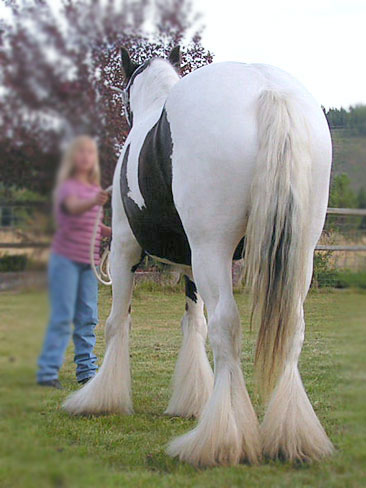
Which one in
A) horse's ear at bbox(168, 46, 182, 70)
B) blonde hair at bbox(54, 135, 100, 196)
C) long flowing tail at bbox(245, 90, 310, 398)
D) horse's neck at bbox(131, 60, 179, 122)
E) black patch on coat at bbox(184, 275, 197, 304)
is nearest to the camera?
blonde hair at bbox(54, 135, 100, 196)

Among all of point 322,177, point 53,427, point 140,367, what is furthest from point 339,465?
point 140,367

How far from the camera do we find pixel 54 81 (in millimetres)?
744

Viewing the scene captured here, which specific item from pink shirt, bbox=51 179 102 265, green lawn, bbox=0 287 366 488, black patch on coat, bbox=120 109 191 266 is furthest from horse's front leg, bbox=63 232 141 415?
pink shirt, bbox=51 179 102 265

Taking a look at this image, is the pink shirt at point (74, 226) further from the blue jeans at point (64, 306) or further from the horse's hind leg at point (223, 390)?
the horse's hind leg at point (223, 390)

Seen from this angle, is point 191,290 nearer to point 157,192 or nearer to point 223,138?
point 157,192

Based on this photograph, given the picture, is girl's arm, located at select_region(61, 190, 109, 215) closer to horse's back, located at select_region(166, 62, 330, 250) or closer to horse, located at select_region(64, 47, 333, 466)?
horse, located at select_region(64, 47, 333, 466)

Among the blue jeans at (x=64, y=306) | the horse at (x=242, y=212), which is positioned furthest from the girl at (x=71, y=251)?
the horse at (x=242, y=212)

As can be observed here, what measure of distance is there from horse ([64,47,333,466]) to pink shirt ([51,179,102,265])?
135 centimetres

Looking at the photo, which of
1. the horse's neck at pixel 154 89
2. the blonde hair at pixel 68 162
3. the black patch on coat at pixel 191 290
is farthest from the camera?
the black patch on coat at pixel 191 290

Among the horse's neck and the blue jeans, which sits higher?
the horse's neck

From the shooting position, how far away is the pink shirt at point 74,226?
2.33ft

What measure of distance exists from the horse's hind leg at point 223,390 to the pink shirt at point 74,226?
1.64m

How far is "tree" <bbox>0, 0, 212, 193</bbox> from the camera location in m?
0.74

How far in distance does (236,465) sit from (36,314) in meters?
1.83
